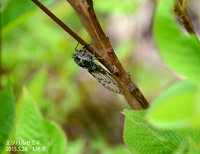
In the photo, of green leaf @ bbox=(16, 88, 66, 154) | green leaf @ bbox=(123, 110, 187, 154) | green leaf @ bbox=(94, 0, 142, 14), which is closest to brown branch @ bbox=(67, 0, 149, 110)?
green leaf @ bbox=(123, 110, 187, 154)

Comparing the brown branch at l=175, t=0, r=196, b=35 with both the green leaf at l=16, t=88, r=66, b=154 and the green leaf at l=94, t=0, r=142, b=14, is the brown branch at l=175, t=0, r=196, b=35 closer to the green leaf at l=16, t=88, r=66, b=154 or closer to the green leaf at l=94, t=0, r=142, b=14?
the green leaf at l=16, t=88, r=66, b=154

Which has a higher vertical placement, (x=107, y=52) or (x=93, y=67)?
(x=93, y=67)

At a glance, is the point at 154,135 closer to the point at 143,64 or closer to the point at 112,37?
the point at 143,64

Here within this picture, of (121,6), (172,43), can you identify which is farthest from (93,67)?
(121,6)

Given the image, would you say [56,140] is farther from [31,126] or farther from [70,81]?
[70,81]

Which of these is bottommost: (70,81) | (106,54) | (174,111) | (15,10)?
(174,111)

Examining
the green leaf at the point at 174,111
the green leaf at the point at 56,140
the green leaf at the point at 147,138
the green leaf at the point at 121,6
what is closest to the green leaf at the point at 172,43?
the green leaf at the point at 174,111
